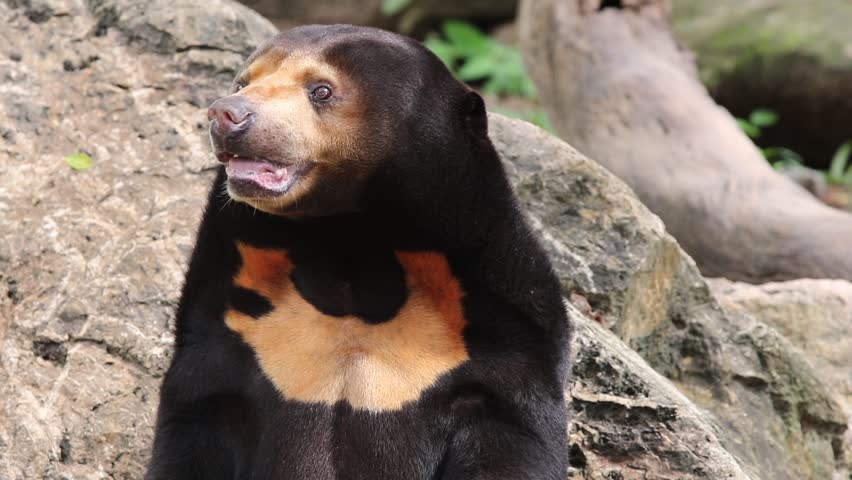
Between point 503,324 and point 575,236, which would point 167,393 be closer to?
point 503,324

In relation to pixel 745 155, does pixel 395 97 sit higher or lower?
higher

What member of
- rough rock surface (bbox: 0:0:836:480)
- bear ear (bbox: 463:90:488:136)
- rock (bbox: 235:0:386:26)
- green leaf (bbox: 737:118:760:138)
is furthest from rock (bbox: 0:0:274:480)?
rock (bbox: 235:0:386:26)

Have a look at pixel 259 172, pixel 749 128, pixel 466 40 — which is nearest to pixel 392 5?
pixel 466 40

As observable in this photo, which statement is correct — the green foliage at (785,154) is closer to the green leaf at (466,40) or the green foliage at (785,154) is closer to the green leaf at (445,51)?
the green leaf at (466,40)

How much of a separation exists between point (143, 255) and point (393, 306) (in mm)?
1394

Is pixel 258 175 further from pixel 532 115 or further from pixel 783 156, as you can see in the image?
pixel 783 156

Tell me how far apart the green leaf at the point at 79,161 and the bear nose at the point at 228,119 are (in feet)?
5.76

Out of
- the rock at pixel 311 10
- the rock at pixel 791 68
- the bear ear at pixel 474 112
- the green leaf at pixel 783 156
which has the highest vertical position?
the bear ear at pixel 474 112

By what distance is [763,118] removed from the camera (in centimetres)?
1105

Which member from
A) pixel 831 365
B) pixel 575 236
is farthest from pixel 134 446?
pixel 831 365

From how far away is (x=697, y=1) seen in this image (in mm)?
12141

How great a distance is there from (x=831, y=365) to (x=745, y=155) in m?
2.04

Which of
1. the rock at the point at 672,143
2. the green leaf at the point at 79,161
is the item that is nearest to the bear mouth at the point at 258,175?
the green leaf at the point at 79,161

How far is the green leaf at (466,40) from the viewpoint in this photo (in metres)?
12.3
